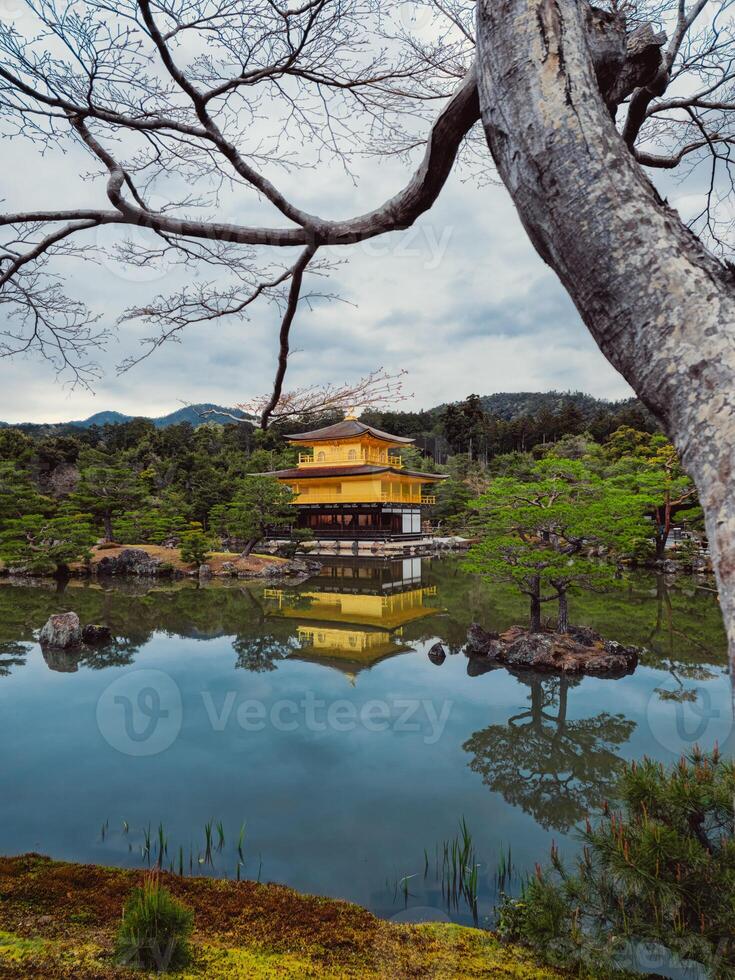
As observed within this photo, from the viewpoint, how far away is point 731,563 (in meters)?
0.74

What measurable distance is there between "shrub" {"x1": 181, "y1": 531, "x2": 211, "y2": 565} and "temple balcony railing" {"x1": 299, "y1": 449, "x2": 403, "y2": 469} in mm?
8480

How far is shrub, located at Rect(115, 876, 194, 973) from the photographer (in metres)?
1.86

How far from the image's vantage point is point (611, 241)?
911mm

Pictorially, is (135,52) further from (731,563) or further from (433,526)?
(433,526)

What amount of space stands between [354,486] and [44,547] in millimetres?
10959

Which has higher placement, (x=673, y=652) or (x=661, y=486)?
(x=661, y=486)

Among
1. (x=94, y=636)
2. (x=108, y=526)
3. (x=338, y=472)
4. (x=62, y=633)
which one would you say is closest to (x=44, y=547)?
(x=108, y=526)

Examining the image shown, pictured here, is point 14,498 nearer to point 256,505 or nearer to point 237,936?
point 256,505

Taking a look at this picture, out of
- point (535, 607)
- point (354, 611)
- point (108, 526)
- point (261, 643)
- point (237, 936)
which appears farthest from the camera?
point (108, 526)

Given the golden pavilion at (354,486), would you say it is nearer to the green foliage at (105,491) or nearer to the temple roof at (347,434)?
the temple roof at (347,434)

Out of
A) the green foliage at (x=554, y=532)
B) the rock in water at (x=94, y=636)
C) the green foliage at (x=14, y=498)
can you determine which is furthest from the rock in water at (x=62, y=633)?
the green foliage at (x=14, y=498)

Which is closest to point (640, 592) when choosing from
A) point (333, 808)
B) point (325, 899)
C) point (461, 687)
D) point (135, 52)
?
point (461, 687)

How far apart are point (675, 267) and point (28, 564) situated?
16153 mm

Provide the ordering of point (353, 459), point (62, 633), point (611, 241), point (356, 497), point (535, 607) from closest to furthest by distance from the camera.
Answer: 1. point (611, 241)
2. point (535, 607)
3. point (62, 633)
4. point (356, 497)
5. point (353, 459)
